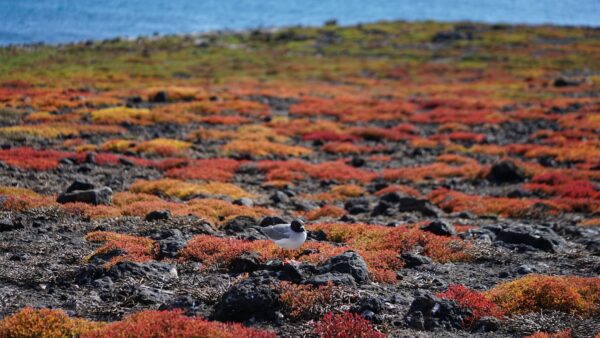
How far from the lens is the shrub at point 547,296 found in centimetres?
1086

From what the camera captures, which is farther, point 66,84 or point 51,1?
point 51,1

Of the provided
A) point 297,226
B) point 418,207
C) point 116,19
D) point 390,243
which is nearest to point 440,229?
point 390,243

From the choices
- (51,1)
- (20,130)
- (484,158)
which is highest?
(51,1)

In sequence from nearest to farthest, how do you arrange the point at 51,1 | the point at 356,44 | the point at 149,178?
the point at 149,178 < the point at 356,44 < the point at 51,1

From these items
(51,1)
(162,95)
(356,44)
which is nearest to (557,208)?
(162,95)

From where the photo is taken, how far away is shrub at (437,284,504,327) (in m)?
10.4

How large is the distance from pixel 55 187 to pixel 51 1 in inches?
5849

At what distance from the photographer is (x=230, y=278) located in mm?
12047

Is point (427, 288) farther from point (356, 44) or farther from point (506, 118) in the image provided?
point (356, 44)

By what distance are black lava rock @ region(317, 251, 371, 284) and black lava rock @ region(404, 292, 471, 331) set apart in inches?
57.9

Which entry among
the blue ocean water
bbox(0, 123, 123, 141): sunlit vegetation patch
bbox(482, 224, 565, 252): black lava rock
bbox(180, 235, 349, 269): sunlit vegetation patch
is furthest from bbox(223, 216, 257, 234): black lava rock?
the blue ocean water

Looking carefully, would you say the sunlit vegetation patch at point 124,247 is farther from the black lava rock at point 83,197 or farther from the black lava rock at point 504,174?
the black lava rock at point 504,174

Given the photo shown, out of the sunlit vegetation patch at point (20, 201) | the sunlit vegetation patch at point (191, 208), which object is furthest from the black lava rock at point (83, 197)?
the sunlit vegetation patch at point (191, 208)

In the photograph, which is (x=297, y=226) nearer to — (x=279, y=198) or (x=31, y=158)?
(x=279, y=198)
